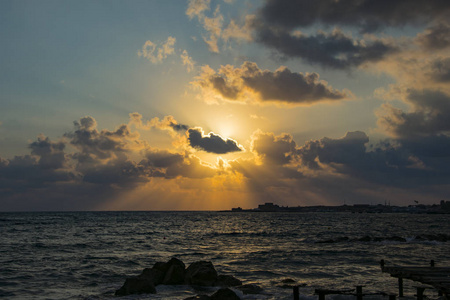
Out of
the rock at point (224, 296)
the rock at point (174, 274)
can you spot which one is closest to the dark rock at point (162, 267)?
the rock at point (174, 274)

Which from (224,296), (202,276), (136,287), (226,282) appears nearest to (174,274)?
(202,276)

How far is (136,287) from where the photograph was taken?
2627 cm

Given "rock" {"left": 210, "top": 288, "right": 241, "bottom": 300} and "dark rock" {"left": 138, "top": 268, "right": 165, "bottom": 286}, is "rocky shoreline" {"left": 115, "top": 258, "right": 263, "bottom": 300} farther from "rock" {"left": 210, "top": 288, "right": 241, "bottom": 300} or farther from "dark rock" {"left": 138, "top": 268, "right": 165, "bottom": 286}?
"rock" {"left": 210, "top": 288, "right": 241, "bottom": 300}

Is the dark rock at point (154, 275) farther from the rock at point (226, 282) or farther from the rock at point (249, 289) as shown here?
the rock at point (249, 289)

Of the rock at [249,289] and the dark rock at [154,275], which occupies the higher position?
the dark rock at [154,275]

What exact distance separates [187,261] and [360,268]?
19348 millimetres

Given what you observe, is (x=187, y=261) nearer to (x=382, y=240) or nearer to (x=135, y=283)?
(x=135, y=283)

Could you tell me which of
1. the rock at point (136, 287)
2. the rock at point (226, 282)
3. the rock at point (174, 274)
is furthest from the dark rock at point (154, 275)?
the rock at point (226, 282)

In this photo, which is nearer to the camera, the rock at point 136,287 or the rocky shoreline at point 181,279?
the rock at point 136,287

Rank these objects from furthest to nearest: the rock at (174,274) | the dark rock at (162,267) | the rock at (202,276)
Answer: the dark rock at (162,267), the rock at (174,274), the rock at (202,276)

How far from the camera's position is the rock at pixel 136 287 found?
85.2ft

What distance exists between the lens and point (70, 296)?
26.3 m

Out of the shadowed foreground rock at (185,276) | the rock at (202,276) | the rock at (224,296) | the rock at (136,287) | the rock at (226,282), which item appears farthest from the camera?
the rock at (202,276)

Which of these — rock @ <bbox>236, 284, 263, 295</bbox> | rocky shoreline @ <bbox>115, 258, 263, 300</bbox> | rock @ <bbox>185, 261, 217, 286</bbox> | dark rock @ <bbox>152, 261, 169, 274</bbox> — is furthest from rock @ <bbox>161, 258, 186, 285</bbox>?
rock @ <bbox>236, 284, 263, 295</bbox>
